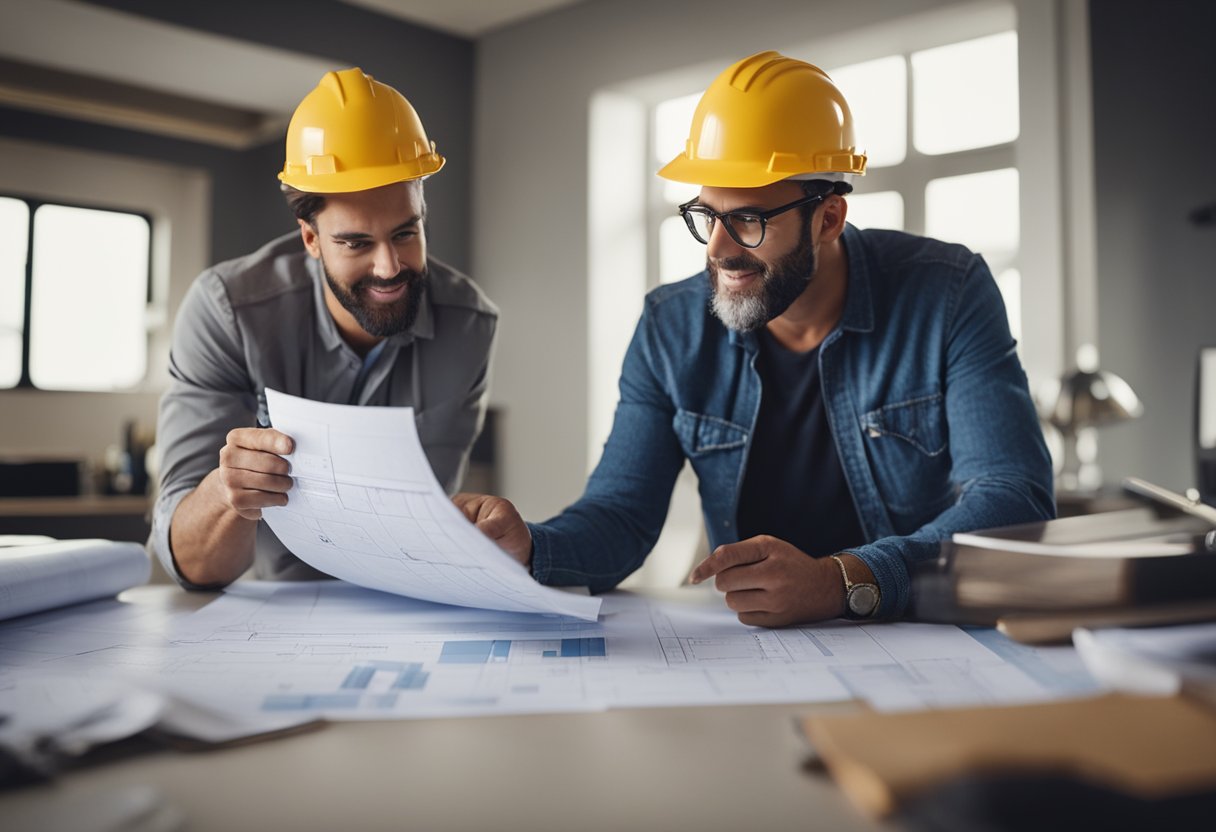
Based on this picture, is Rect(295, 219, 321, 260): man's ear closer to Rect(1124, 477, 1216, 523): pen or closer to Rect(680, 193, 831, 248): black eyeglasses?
Rect(680, 193, 831, 248): black eyeglasses

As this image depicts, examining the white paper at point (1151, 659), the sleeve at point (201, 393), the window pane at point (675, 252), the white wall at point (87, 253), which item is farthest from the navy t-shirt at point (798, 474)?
the white wall at point (87, 253)

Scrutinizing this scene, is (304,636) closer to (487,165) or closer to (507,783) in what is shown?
(507,783)

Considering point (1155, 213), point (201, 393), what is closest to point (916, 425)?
point (201, 393)

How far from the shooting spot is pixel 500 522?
125 cm

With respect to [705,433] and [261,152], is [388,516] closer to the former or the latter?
Result: [705,433]

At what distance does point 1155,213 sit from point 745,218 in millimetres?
2397

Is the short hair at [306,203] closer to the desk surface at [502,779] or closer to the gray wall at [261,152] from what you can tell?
the desk surface at [502,779]

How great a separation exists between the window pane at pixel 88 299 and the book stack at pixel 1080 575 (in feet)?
17.3

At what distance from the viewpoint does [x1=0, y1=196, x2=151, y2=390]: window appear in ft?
16.7

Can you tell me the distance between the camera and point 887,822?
19.6 inches

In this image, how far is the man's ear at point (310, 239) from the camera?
1744 millimetres

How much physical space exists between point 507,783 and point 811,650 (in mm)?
427

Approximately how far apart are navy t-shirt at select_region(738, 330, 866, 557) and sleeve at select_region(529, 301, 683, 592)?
141 mm

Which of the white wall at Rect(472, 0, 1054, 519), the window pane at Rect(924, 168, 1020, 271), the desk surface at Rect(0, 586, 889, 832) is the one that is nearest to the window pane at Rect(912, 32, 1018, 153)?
the window pane at Rect(924, 168, 1020, 271)
